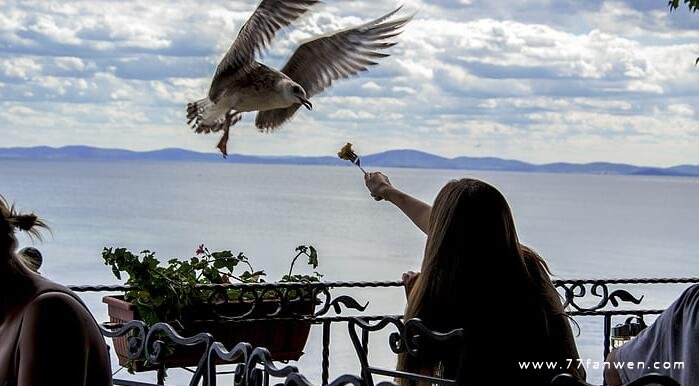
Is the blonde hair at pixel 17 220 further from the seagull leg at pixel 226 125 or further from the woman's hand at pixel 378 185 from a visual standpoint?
the seagull leg at pixel 226 125

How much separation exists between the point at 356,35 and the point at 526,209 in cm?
2696

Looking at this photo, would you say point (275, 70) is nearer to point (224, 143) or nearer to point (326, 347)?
point (224, 143)

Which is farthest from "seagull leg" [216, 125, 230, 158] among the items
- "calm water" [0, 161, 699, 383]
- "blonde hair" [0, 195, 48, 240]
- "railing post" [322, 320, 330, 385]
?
"blonde hair" [0, 195, 48, 240]

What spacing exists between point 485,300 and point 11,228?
2.87 ft

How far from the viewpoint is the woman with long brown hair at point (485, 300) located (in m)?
2.08

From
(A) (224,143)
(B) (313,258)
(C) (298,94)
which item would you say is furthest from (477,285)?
(A) (224,143)

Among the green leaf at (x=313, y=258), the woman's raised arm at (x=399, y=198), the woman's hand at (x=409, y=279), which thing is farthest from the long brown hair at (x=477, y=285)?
the green leaf at (x=313, y=258)

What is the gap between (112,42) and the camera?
42.5 ft

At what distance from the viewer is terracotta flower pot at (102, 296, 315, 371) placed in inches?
114

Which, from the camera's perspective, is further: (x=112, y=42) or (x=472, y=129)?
(x=112, y=42)

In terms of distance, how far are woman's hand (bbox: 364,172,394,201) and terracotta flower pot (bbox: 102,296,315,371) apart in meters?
0.42

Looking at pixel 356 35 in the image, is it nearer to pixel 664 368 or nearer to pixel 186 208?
pixel 664 368

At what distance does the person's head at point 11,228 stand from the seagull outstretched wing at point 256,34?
5.48ft

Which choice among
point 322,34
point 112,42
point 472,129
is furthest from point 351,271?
point 322,34
